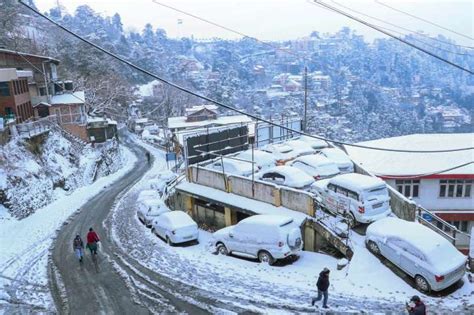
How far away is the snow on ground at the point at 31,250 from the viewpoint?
13.1m

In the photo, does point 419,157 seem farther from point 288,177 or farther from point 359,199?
point 359,199

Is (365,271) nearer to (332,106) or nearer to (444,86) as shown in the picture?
(332,106)

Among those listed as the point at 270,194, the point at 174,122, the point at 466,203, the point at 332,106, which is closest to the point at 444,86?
the point at 332,106

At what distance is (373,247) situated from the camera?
539 inches

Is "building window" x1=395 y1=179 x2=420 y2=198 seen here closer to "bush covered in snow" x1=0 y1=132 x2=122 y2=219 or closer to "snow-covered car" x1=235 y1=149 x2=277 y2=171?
"snow-covered car" x1=235 y1=149 x2=277 y2=171

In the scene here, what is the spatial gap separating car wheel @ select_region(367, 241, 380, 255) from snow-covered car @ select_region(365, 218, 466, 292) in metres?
0.11

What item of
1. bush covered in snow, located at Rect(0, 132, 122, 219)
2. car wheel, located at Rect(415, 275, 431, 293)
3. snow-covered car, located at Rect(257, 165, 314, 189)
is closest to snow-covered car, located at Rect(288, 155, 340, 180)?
snow-covered car, located at Rect(257, 165, 314, 189)

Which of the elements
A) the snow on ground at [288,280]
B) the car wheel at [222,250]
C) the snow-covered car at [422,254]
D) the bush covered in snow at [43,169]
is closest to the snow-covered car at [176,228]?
the snow on ground at [288,280]

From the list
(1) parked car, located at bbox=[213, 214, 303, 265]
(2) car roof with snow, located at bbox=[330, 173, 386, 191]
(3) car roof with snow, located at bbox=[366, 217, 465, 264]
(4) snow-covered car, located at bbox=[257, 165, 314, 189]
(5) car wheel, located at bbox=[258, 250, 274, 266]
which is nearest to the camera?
(3) car roof with snow, located at bbox=[366, 217, 465, 264]

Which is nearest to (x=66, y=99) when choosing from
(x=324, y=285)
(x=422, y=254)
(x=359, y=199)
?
(x=359, y=199)

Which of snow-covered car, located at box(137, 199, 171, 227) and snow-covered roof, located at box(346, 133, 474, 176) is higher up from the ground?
snow-covered roof, located at box(346, 133, 474, 176)

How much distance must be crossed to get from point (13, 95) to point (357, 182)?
30.1 m

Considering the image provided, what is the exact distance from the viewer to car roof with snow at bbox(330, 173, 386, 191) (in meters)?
15.5

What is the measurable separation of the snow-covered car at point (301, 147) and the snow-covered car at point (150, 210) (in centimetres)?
1004
